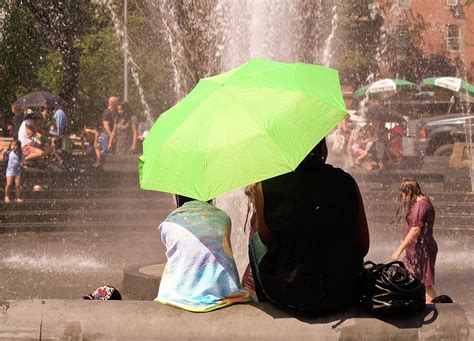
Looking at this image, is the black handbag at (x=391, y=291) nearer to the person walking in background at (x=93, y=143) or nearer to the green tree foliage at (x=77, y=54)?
the person walking in background at (x=93, y=143)

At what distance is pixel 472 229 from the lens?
16.8 m

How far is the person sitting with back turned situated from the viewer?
5.15 m

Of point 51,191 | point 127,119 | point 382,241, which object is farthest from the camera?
point 127,119

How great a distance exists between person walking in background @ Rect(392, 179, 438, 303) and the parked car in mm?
18507

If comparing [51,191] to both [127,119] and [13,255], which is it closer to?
[13,255]

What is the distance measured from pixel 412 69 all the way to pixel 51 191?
103 ft

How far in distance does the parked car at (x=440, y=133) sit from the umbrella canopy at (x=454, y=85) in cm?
771

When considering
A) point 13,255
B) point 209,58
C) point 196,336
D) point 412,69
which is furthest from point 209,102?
point 412,69

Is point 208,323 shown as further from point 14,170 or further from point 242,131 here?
point 14,170

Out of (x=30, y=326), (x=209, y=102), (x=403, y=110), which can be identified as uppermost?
(x=209, y=102)

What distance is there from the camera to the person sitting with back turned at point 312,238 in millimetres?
5152

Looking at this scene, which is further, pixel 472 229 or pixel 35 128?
pixel 35 128

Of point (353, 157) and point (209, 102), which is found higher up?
point (209, 102)

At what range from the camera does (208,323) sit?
516 centimetres
